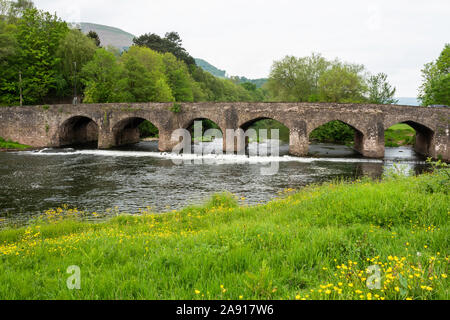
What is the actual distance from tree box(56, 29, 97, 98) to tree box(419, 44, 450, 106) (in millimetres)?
51306

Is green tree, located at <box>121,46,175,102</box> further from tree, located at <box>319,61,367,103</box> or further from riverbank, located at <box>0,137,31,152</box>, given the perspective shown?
tree, located at <box>319,61,367,103</box>

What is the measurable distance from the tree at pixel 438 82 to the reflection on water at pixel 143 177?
14.2 metres

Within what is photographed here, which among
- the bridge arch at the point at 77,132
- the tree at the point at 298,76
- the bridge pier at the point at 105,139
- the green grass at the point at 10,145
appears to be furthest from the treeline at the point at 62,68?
the tree at the point at 298,76

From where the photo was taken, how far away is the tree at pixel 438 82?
4122 centimetres

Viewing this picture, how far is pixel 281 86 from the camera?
56.1 metres

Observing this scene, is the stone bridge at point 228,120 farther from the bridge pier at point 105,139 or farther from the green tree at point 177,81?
the green tree at point 177,81

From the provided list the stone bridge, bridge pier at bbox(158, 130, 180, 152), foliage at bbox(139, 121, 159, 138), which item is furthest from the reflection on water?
foliage at bbox(139, 121, 159, 138)

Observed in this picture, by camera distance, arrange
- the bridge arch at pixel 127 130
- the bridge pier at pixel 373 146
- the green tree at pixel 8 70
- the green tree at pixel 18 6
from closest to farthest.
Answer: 1. the bridge pier at pixel 373 146
2. the bridge arch at pixel 127 130
3. the green tree at pixel 8 70
4. the green tree at pixel 18 6

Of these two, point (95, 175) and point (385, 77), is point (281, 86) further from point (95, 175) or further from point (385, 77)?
point (95, 175)

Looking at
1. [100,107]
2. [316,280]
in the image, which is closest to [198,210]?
[316,280]

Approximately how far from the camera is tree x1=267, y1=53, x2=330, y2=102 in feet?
178

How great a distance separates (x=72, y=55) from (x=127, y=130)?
17.1 m

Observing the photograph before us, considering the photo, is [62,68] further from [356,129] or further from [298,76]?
[356,129]

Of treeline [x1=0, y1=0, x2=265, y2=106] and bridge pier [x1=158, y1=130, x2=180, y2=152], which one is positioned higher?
treeline [x1=0, y1=0, x2=265, y2=106]
